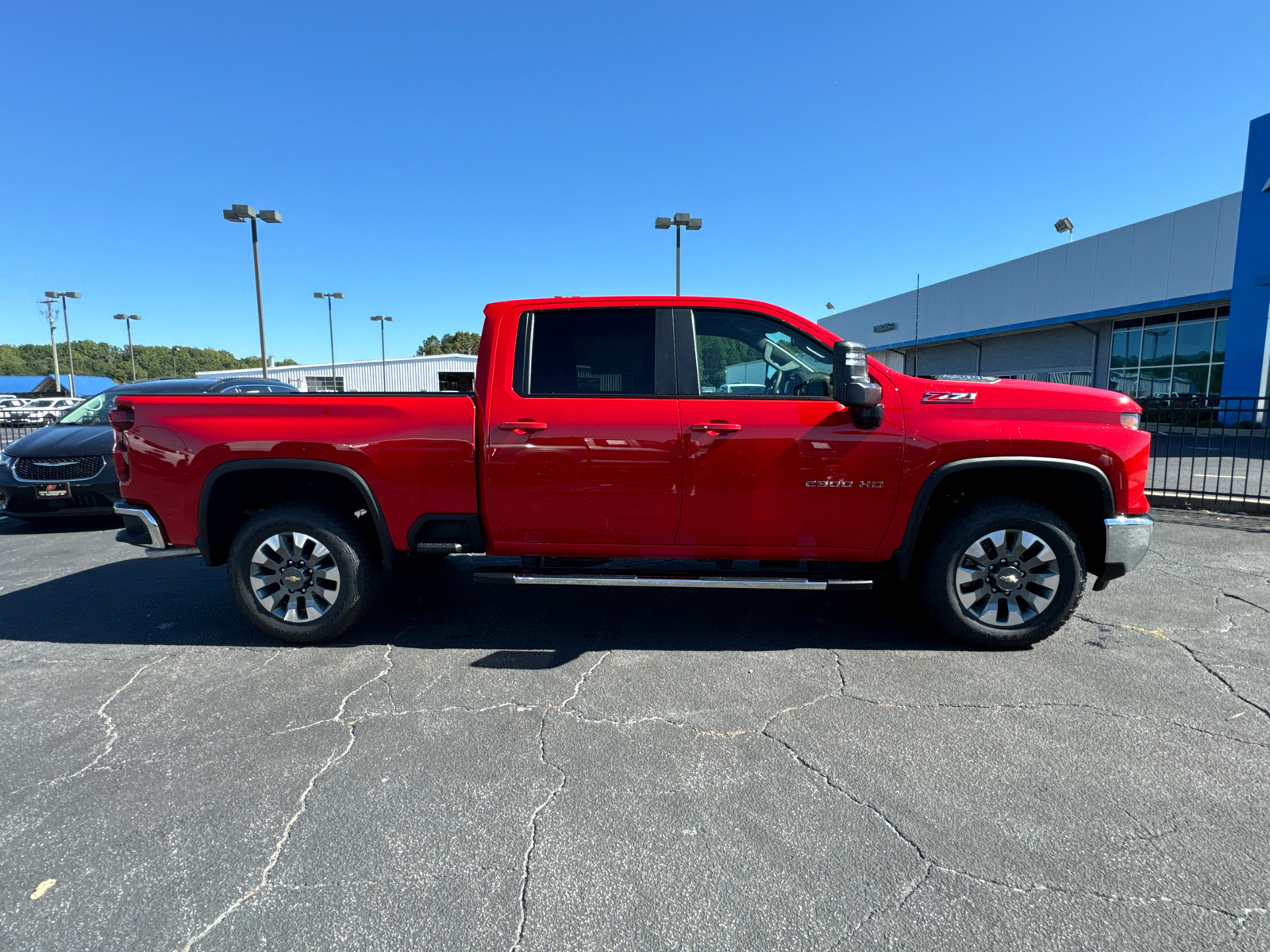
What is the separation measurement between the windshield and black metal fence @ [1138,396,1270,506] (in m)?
11.4

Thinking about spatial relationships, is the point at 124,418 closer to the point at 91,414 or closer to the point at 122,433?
the point at 122,433

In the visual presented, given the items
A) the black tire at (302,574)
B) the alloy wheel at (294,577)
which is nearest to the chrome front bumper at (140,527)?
the black tire at (302,574)

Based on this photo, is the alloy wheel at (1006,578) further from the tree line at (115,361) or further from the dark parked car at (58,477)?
the tree line at (115,361)

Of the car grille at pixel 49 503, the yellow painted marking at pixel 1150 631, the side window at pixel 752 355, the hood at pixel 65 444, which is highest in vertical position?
the side window at pixel 752 355

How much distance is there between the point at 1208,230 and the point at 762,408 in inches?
981

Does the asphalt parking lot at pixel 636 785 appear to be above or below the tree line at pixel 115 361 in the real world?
below

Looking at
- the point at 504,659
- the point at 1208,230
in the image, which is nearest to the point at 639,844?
the point at 504,659

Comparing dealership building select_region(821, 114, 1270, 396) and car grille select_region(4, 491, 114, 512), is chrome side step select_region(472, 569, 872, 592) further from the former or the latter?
dealership building select_region(821, 114, 1270, 396)

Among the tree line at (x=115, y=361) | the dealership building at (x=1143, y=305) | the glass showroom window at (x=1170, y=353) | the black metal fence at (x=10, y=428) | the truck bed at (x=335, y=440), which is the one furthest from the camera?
the tree line at (x=115, y=361)

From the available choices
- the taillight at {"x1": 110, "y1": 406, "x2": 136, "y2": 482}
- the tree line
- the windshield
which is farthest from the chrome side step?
the tree line

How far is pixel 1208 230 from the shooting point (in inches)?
807

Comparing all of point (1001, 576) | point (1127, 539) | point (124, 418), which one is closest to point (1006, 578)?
point (1001, 576)

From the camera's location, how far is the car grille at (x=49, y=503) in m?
7.10

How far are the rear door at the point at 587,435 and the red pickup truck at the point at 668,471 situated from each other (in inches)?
0.4
